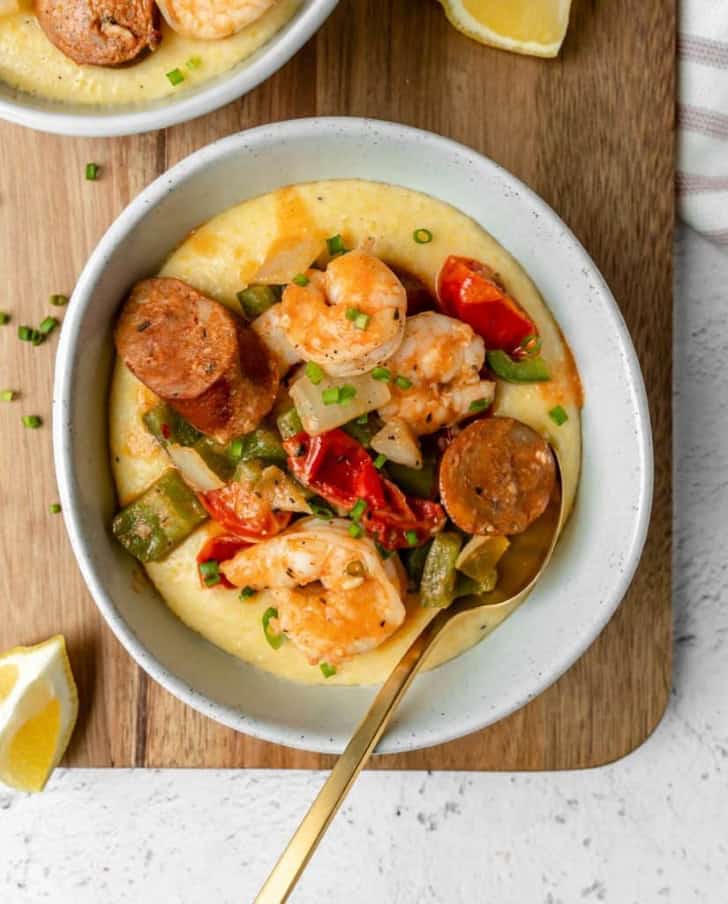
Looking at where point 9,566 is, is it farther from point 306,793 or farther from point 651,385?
point 651,385

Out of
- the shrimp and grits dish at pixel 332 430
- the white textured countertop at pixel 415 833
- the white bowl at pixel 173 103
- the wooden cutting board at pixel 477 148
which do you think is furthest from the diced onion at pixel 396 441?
the white textured countertop at pixel 415 833

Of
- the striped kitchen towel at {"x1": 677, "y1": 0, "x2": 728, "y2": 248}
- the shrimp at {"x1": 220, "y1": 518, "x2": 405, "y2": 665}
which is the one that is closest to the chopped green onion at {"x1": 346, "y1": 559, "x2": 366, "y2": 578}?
the shrimp at {"x1": 220, "y1": 518, "x2": 405, "y2": 665}

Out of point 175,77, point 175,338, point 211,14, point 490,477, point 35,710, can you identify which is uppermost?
point 211,14

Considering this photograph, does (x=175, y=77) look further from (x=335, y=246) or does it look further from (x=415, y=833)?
(x=415, y=833)

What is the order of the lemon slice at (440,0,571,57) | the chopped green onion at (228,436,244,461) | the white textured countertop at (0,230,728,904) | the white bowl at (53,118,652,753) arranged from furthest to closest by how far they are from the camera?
the white textured countertop at (0,230,728,904)
the lemon slice at (440,0,571,57)
the chopped green onion at (228,436,244,461)
the white bowl at (53,118,652,753)

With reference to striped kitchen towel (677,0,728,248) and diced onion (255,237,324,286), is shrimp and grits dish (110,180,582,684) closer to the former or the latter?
diced onion (255,237,324,286)

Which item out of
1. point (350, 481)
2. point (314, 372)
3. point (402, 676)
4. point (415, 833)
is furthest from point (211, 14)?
point (415, 833)

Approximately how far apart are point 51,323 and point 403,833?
5.00ft

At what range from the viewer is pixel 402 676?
189 cm

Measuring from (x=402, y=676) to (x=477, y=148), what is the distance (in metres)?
1.11

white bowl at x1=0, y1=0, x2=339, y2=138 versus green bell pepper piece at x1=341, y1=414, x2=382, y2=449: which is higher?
white bowl at x1=0, y1=0, x2=339, y2=138

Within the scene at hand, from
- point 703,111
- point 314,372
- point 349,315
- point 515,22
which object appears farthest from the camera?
point 703,111

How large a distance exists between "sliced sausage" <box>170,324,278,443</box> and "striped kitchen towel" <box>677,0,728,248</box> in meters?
1.04

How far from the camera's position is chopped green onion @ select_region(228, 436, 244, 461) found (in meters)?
1.92
